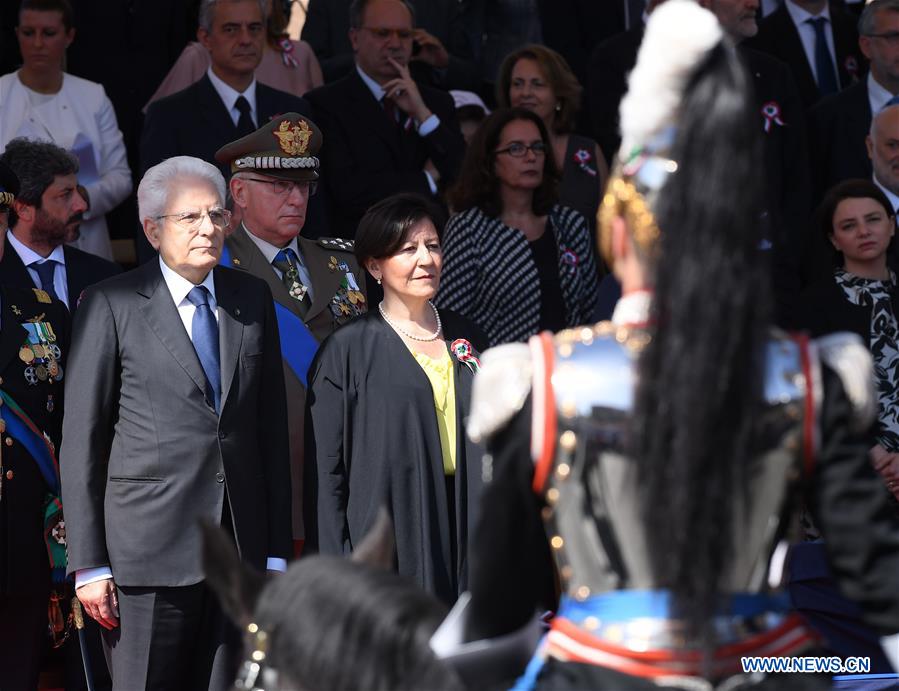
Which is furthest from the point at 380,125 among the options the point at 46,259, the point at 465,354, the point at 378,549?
the point at 378,549

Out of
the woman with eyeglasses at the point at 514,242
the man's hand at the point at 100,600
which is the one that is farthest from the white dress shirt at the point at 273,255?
the man's hand at the point at 100,600

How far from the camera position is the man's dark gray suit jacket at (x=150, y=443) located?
4672 mm

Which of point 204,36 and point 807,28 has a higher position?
point 204,36

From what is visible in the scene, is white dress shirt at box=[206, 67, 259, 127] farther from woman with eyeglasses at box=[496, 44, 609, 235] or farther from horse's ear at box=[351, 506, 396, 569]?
horse's ear at box=[351, 506, 396, 569]

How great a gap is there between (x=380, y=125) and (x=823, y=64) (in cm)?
288

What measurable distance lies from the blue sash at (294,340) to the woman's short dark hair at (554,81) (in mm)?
2272

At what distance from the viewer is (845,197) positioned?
6.58 metres

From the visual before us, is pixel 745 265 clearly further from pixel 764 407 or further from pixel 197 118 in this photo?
pixel 197 118

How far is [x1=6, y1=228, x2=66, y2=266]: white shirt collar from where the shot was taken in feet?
20.1

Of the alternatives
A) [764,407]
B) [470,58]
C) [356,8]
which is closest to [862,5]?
[470,58]

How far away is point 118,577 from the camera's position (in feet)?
15.4

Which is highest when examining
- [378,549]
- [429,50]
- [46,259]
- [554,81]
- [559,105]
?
[429,50]

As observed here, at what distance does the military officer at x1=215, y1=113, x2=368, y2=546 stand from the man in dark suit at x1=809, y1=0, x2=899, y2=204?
301 cm

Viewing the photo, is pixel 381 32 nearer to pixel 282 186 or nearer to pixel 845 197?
pixel 282 186
